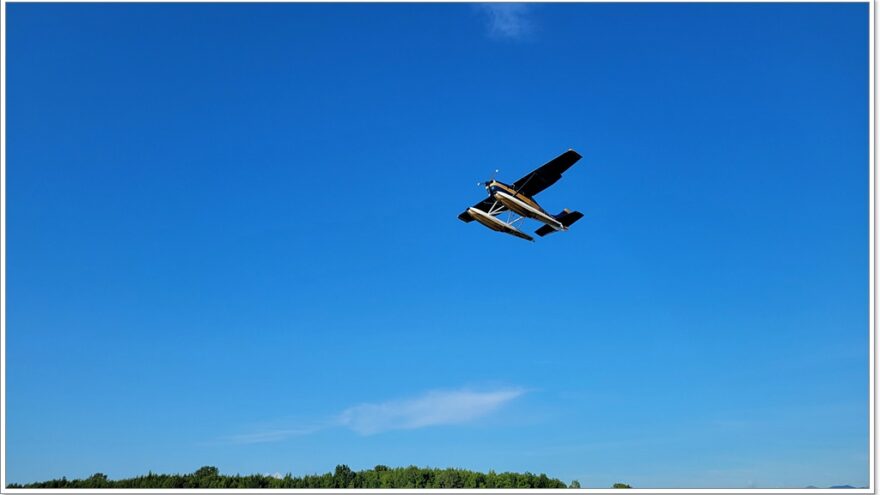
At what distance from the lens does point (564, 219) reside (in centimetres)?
4597

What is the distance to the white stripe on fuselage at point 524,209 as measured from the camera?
43.0 meters

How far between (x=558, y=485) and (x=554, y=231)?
6784 centimetres

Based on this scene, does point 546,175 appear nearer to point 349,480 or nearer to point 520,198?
point 520,198

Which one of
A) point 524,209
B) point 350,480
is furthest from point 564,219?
point 350,480

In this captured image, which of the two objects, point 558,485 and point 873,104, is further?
point 558,485

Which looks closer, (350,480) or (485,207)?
(485,207)

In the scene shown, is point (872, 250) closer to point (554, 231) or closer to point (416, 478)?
point (554, 231)

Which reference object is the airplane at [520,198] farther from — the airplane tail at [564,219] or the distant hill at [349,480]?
the distant hill at [349,480]

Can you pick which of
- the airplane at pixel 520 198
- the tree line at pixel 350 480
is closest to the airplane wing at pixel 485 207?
the airplane at pixel 520 198

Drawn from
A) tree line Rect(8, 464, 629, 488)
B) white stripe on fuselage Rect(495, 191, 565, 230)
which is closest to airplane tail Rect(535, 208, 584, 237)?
white stripe on fuselage Rect(495, 191, 565, 230)

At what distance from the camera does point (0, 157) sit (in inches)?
1597

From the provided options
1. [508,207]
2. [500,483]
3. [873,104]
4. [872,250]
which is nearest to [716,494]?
[872,250]

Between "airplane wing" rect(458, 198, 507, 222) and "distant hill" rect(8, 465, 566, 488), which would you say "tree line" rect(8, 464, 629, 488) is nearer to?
"distant hill" rect(8, 465, 566, 488)

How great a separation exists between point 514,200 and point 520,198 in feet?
2.31
